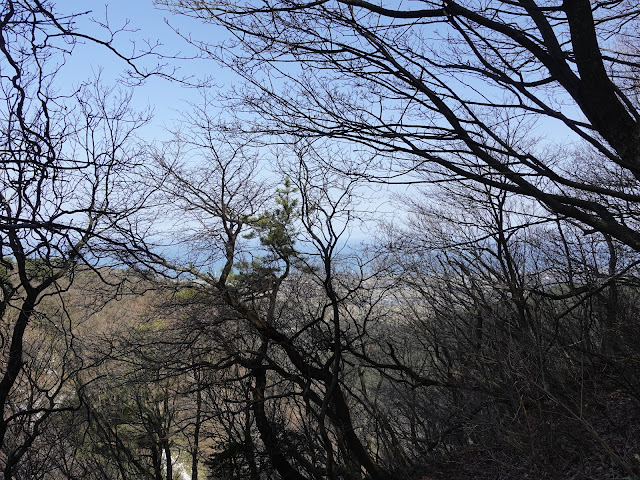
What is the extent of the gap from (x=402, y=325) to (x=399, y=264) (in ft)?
12.0

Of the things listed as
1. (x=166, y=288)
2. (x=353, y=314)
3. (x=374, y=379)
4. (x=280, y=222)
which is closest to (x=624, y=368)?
(x=353, y=314)

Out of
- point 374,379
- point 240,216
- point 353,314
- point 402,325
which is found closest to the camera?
point 240,216

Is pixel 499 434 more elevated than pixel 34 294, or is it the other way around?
pixel 34 294

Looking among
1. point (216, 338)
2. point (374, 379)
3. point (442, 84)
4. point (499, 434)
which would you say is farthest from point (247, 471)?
point (442, 84)

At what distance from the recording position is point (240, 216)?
899 cm

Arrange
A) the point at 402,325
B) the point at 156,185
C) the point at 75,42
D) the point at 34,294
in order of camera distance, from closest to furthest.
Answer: the point at 75,42 → the point at 34,294 → the point at 156,185 → the point at 402,325

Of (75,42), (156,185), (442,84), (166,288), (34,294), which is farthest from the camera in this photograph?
(156,185)

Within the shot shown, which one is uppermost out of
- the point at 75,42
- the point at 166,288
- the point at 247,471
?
the point at 166,288

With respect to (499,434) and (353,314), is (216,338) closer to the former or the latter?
(353,314)

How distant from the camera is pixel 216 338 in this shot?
27.8 feet

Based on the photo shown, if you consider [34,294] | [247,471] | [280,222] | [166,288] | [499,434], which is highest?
[280,222]

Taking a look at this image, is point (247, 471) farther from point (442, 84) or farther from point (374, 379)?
point (442, 84)

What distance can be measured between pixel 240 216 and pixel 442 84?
5606 millimetres

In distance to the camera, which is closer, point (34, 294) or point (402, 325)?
point (34, 294)
